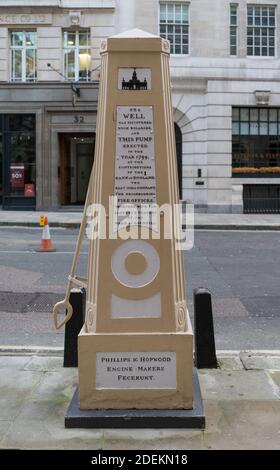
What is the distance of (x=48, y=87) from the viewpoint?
24312 millimetres

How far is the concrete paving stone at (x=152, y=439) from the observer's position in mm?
3773

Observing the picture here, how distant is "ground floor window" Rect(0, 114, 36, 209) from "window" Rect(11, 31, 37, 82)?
1777mm

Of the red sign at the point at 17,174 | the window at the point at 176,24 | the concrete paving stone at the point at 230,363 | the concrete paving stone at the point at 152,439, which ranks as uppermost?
the window at the point at 176,24

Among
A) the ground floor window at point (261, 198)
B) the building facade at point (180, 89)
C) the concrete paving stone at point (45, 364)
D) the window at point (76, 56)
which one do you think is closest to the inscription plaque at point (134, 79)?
the concrete paving stone at point (45, 364)

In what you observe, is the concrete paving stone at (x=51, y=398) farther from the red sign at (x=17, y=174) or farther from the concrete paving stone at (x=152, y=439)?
the red sign at (x=17, y=174)

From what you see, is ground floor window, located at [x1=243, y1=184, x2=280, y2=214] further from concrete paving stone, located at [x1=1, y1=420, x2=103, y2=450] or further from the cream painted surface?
concrete paving stone, located at [x1=1, y1=420, x2=103, y2=450]

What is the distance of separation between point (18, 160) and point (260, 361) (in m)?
20.8

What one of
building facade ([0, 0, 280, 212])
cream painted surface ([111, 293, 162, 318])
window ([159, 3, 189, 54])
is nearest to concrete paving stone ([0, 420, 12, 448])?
cream painted surface ([111, 293, 162, 318])

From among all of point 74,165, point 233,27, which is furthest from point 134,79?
point 74,165

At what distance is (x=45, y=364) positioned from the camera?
17.9 ft

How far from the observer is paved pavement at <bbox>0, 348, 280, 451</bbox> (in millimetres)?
3826

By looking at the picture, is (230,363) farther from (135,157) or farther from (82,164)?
(82,164)

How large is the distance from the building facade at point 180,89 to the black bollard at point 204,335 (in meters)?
19.0

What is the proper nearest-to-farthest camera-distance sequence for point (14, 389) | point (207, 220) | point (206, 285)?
point (14, 389)
point (206, 285)
point (207, 220)
